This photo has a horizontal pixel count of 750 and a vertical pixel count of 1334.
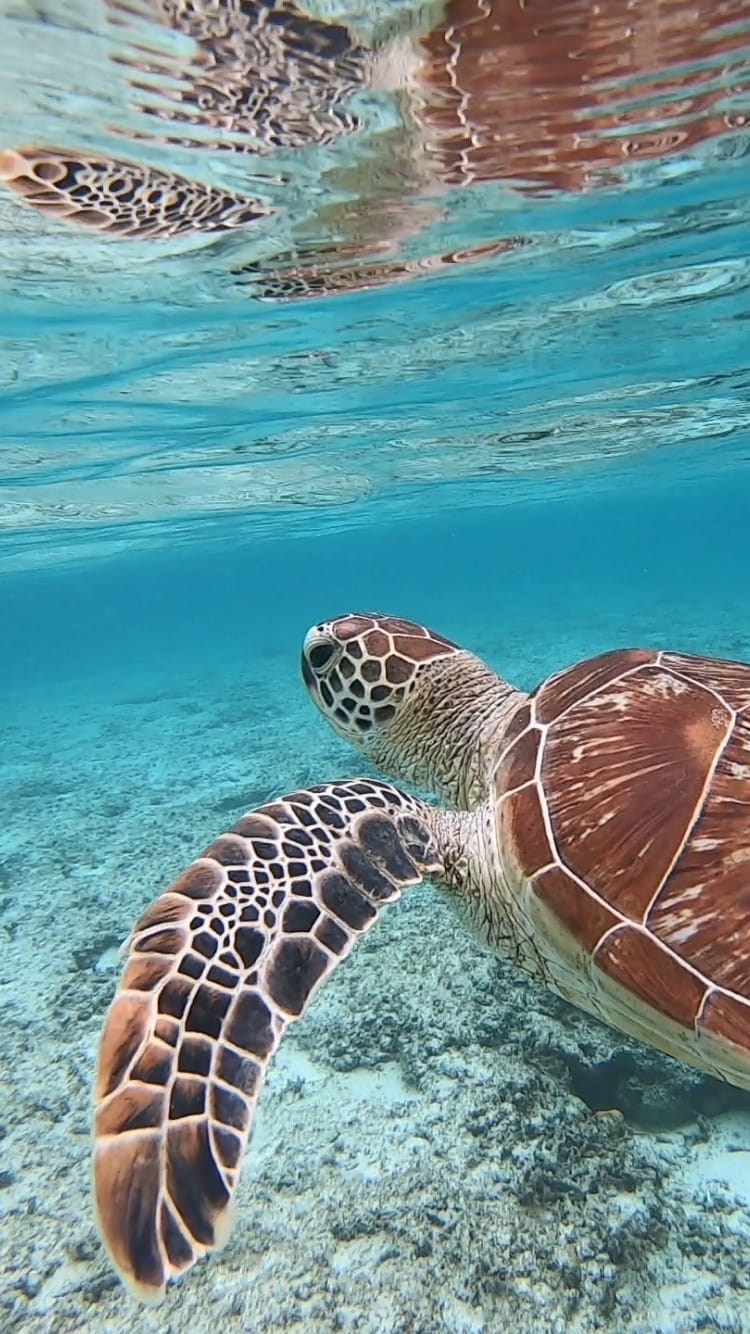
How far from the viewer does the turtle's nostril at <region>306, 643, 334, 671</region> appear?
451cm

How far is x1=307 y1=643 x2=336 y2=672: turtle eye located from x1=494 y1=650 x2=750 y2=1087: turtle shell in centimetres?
131

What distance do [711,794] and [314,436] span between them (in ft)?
38.7

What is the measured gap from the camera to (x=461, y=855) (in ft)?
11.5

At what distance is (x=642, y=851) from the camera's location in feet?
9.30

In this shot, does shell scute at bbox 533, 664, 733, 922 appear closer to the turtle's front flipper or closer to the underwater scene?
the underwater scene

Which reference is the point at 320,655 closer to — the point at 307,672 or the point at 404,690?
the point at 307,672

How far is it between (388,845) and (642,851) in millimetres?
947

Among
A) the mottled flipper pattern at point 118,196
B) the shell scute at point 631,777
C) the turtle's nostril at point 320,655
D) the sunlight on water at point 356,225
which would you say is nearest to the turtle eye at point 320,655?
the turtle's nostril at point 320,655

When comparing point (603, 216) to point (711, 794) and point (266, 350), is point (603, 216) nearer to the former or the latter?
point (266, 350)

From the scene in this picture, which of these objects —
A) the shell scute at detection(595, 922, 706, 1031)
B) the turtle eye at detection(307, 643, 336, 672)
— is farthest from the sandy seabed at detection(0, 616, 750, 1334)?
the turtle eye at detection(307, 643, 336, 672)

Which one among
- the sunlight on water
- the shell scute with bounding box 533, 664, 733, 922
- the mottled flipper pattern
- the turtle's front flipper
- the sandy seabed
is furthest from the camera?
the mottled flipper pattern

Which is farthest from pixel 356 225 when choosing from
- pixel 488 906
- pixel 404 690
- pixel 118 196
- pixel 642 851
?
pixel 642 851

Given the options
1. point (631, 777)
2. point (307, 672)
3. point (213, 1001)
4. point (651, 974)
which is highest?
point (307, 672)

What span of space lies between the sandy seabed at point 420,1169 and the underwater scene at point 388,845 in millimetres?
19
